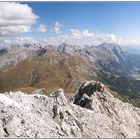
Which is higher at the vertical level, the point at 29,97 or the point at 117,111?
the point at 29,97

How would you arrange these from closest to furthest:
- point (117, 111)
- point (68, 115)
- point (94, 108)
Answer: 1. point (68, 115)
2. point (94, 108)
3. point (117, 111)

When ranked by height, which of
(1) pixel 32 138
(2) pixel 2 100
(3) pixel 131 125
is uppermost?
(2) pixel 2 100

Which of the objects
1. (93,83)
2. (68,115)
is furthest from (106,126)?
(93,83)

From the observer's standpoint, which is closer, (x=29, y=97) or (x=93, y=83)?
(x=29, y=97)

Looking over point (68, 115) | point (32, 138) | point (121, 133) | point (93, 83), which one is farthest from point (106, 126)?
point (93, 83)

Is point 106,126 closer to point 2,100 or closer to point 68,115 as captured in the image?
point 68,115

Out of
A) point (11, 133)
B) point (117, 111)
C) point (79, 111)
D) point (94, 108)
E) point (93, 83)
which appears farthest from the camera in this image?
point (93, 83)
